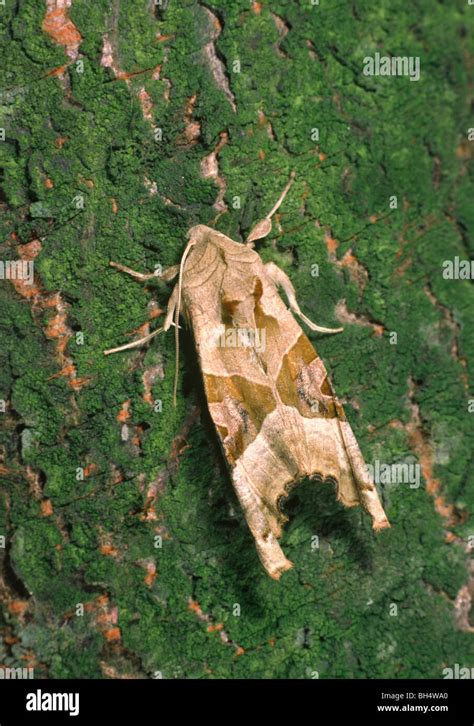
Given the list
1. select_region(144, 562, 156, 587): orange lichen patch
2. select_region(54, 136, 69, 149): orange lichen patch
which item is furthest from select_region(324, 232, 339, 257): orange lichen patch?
select_region(144, 562, 156, 587): orange lichen patch

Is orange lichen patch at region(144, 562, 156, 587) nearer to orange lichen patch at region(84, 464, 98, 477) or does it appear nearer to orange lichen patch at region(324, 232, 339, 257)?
orange lichen patch at region(84, 464, 98, 477)

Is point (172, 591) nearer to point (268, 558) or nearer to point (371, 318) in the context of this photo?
point (268, 558)

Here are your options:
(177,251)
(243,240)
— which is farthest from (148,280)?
(243,240)

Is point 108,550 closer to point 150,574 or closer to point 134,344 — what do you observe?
point 150,574

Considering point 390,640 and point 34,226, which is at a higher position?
point 34,226

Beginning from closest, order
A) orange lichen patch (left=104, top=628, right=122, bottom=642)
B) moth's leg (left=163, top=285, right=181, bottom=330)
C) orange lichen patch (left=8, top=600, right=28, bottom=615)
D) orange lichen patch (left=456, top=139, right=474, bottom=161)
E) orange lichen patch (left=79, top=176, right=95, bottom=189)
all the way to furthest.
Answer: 1. orange lichen patch (left=79, top=176, right=95, bottom=189)
2. moth's leg (left=163, top=285, right=181, bottom=330)
3. orange lichen patch (left=8, top=600, right=28, bottom=615)
4. orange lichen patch (left=104, top=628, right=122, bottom=642)
5. orange lichen patch (left=456, top=139, right=474, bottom=161)

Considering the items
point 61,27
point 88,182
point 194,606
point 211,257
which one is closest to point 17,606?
point 194,606
